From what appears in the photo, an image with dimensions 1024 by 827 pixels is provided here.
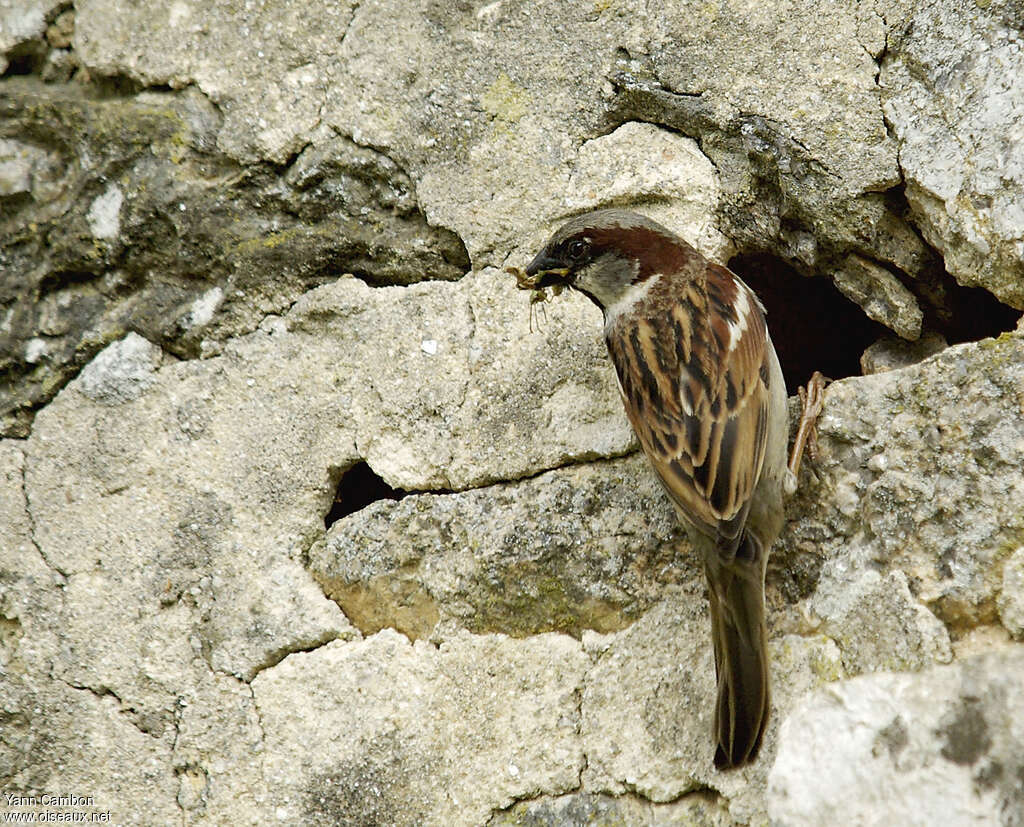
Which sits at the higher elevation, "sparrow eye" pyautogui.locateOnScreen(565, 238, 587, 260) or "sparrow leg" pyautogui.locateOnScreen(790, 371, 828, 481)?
"sparrow eye" pyautogui.locateOnScreen(565, 238, 587, 260)

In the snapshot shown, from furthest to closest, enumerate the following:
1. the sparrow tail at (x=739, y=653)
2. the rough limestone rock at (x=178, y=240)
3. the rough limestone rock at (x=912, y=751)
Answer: the rough limestone rock at (x=178, y=240) < the sparrow tail at (x=739, y=653) < the rough limestone rock at (x=912, y=751)

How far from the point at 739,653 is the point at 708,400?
1.61 ft

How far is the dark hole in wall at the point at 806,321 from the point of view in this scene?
2.49 m

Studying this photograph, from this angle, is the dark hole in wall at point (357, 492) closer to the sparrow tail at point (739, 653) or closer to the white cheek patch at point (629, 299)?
the white cheek patch at point (629, 299)

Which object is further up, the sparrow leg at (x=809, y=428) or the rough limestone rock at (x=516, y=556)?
the sparrow leg at (x=809, y=428)

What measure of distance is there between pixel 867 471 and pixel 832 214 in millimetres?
519

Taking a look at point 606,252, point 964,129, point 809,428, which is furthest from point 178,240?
point 964,129

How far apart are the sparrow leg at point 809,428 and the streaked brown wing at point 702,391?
0.27 ft

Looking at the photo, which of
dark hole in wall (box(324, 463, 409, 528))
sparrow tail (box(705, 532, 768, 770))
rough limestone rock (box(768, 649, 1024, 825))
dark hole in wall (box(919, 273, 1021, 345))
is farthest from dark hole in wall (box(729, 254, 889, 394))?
rough limestone rock (box(768, 649, 1024, 825))

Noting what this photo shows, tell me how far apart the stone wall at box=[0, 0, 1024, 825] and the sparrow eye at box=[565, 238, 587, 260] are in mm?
129

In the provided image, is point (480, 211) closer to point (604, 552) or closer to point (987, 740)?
point (604, 552)

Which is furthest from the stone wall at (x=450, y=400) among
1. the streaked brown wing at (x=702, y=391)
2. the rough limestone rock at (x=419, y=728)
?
the streaked brown wing at (x=702, y=391)

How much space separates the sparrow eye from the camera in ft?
7.30

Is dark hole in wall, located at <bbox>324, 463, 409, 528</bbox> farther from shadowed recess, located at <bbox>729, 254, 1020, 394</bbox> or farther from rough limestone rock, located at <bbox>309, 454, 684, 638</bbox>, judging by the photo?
shadowed recess, located at <bbox>729, 254, 1020, 394</bbox>
